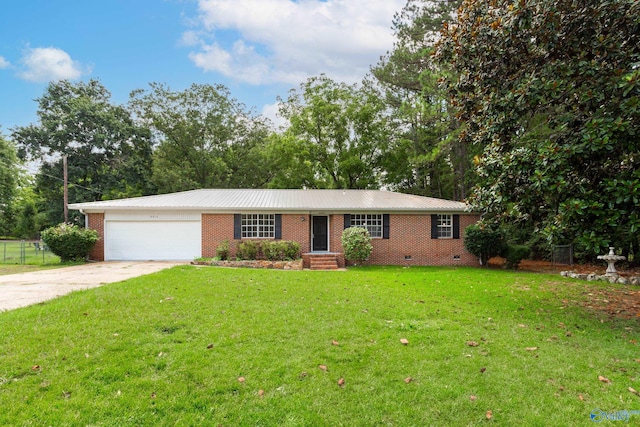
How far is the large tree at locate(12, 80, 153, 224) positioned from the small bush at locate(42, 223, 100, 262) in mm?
11704

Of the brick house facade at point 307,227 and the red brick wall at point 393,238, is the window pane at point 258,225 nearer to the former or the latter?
the brick house facade at point 307,227

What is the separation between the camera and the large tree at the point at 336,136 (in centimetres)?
2328

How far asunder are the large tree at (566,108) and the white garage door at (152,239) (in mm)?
Result: 11622

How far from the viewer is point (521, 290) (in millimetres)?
8469

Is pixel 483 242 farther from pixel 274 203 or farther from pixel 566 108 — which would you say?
pixel 274 203

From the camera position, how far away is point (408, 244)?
14500mm

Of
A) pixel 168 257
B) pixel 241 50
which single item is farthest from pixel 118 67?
pixel 168 257

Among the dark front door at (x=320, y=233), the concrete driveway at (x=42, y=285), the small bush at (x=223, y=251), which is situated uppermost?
the dark front door at (x=320, y=233)

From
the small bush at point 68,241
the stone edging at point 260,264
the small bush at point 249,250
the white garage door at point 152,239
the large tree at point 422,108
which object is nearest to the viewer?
the stone edging at point 260,264

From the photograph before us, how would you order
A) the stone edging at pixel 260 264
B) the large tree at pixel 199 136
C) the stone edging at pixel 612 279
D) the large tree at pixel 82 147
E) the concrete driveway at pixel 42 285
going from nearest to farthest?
the concrete driveway at pixel 42 285 → the stone edging at pixel 612 279 → the stone edging at pixel 260 264 → the large tree at pixel 82 147 → the large tree at pixel 199 136

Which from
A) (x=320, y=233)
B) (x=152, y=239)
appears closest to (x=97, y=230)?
(x=152, y=239)

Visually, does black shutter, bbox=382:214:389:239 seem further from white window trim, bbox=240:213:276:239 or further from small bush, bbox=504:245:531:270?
small bush, bbox=504:245:531:270

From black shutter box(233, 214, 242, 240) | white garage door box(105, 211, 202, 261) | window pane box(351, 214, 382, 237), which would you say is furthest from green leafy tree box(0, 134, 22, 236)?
window pane box(351, 214, 382, 237)

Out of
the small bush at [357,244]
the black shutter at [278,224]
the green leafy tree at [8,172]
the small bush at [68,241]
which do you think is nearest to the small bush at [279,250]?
the black shutter at [278,224]
